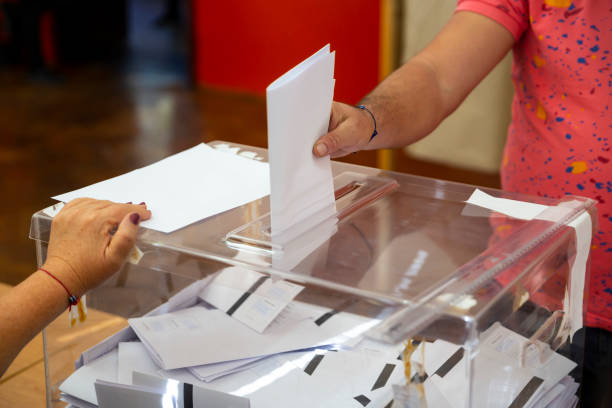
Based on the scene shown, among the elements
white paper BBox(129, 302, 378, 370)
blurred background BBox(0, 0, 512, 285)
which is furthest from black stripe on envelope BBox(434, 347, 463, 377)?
blurred background BBox(0, 0, 512, 285)

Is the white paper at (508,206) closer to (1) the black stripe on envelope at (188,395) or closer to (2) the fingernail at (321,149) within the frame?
(2) the fingernail at (321,149)

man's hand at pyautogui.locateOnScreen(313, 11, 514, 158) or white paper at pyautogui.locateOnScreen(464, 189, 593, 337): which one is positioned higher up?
man's hand at pyautogui.locateOnScreen(313, 11, 514, 158)

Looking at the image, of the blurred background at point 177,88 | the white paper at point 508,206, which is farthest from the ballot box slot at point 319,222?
the blurred background at point 177,88

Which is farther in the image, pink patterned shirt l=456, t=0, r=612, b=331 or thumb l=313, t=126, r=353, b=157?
pink patterned shirt l=456, t=0, r=612, b=331

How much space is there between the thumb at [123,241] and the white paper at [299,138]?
15 cm

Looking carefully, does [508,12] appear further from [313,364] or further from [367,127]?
[313,364]

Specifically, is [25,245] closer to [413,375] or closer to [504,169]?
[504,169]

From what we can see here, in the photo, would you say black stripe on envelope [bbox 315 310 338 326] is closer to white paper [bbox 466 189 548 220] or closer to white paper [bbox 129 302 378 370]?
white paper [bbox 129 302 378 370]

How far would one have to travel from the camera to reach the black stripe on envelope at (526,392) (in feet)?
2.53

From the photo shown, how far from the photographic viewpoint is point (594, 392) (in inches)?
37.7

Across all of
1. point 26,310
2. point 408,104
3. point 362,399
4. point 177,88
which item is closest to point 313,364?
point 362,399

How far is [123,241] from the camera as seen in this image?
77 cm

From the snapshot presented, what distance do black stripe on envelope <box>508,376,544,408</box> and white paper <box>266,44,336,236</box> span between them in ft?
0.94

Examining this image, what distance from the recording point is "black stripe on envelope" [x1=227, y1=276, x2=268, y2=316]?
2.57ft
